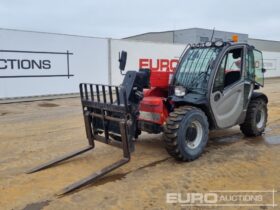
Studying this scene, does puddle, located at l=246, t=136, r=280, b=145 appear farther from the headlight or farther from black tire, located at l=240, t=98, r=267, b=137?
the headlight

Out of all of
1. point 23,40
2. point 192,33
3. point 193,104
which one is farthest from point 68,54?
point 192,33

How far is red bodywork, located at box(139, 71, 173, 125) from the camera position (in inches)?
211

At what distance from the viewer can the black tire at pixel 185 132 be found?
16.1 feet

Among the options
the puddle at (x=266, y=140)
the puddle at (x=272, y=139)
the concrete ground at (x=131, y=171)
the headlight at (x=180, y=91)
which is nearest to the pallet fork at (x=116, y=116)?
the concrete ground at (x=131, y=171)

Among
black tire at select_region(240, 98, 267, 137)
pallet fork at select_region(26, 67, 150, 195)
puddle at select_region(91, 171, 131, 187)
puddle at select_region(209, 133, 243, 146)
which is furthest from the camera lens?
black tire at select_region(240, 98, 267, 137)

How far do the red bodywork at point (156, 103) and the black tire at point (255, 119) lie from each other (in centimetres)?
186

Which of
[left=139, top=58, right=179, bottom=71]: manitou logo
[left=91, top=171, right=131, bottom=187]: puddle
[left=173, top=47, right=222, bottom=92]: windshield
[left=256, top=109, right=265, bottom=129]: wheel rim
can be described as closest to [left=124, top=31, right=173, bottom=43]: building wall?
[left=139, top=58, right=179, bottom=71]: manitou logo

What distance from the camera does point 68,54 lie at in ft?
46.5

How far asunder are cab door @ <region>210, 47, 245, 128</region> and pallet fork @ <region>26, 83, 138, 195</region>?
5.46 feet

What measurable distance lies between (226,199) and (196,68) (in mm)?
2646

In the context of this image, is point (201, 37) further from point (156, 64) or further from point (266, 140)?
point (266, 140)

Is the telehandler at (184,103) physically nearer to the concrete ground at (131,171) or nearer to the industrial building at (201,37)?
the concrete ground at (131,171)

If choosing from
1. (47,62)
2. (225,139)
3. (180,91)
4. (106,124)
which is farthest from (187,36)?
(106,124)

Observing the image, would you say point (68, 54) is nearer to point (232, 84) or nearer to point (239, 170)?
point (232, 84)
